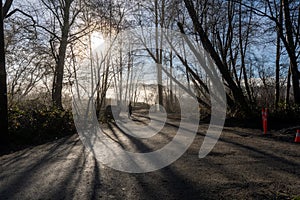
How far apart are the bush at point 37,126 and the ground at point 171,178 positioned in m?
2.88

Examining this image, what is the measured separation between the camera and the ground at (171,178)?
9.96ft

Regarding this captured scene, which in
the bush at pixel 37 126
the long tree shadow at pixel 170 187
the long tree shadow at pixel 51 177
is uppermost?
the bush at pixel 37 126

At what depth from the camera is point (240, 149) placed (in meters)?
5.50

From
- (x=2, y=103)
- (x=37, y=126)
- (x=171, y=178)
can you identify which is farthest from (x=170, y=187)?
(x=37, y=126)

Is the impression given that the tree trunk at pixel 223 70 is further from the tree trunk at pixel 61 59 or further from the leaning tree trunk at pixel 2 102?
the tree trunk at pixel 61 59

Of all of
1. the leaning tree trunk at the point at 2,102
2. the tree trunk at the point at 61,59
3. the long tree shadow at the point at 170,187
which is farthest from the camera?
the tree trunk at the point at 61,59

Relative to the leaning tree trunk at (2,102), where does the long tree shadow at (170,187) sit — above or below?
below

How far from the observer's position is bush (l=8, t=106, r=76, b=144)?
8.09 metres

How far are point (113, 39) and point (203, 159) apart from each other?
13.8 metres

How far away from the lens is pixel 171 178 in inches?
143

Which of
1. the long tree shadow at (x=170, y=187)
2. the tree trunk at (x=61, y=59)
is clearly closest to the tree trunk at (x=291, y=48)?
the long tree shadow at (x=170, y=187)

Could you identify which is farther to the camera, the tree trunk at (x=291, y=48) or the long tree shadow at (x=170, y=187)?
the tree trunk at (x=291, y=48)

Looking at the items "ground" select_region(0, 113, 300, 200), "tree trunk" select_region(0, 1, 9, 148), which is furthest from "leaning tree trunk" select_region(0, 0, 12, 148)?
"ground" select_region(0, 113, 300, 200)

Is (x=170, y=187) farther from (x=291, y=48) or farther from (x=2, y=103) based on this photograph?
(x=291, y=48)
